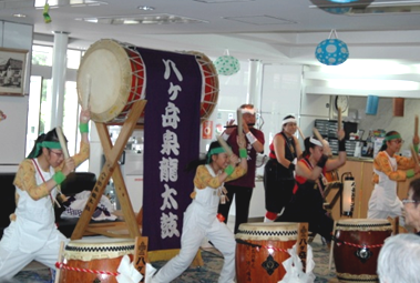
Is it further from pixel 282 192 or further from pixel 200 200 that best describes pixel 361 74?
pixel 200 200

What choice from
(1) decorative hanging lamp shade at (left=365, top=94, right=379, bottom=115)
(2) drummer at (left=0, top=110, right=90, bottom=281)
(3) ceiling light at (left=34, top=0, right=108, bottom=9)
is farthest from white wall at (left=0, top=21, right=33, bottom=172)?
(1) decorative hanging lamp shade at (left=365, top=94, right=379, bottom=115)

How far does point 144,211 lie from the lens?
5.73m

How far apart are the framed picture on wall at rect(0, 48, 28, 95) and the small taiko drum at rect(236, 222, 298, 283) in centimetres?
362

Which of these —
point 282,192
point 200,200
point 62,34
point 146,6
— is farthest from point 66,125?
point 200,200

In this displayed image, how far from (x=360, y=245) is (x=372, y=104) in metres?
5.10

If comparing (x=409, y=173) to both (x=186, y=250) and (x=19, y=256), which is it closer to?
(x=186, y=250)

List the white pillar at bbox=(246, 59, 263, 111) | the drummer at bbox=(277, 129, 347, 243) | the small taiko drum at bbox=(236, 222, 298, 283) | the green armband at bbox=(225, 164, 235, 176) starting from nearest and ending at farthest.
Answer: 1. the small taiko drum at bbox=(236, 222, 298, 283)
2. the green armband at bbox=(225, 164, 235, 176)
3. the drummer at bbox=(277, 129, 347, 243)
4. the white pillar at bbox=(246, 59, 263, 111)

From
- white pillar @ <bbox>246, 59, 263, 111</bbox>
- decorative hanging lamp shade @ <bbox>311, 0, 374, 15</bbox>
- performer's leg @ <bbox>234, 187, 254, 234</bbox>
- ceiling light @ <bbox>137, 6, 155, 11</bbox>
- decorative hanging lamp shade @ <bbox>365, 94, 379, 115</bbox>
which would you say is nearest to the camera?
decorative hanging lamp shade @ <bbox>311, 0, 374, 15</bbox>

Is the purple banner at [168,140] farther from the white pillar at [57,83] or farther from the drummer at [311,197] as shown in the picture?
the white pillar at [57,83]

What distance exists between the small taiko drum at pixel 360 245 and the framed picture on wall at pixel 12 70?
3739mm

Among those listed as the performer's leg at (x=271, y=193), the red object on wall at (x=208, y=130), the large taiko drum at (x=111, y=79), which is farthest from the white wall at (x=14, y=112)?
the red object on wall at (x=208, y=130)

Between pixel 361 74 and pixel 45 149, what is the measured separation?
6.04m

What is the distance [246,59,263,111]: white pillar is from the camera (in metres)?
10.3

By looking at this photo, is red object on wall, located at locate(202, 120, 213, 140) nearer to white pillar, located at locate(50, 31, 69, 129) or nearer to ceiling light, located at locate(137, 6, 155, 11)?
white pillar, located at locate(50, 31, 69, 129)
